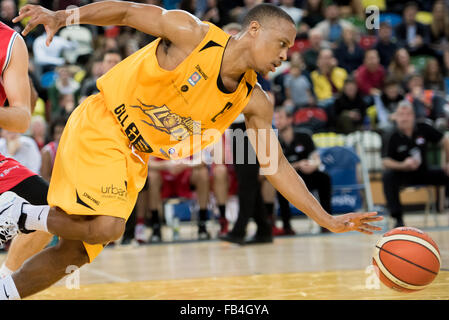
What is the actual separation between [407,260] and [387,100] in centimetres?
841

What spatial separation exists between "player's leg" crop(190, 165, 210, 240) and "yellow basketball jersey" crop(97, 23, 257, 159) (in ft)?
17.2

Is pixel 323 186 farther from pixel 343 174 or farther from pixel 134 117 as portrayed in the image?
pixel 134 117

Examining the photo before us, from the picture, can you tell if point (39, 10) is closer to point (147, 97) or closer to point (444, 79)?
point (147, 97)

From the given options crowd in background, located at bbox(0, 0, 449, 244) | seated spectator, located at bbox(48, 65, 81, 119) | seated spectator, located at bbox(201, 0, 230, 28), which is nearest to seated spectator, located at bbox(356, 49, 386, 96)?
crowd in background, located at bbox(0, 0, 449, 244)

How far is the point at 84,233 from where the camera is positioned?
341 centimetres

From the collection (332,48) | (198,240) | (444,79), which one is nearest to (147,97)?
(198,240)

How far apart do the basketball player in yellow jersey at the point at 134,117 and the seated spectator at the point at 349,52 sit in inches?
379

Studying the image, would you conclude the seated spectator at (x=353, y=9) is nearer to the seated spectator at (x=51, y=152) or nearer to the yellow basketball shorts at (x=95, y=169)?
the seated spectator at (x=51, y=152)

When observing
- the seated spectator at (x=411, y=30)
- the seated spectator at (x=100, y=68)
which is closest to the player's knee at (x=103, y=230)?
the seated spectator at (x=100, y=68)

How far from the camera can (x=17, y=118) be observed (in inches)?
122

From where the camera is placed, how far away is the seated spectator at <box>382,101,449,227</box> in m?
8.88

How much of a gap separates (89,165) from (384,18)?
509 inches

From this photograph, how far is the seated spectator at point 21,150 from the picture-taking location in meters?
8.14

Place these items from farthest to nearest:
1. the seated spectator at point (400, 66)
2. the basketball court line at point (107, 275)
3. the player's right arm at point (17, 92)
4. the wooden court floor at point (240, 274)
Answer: the seated spectator at point (400, 66), the basketball court line at point (107, 275), the wooden court floor at point (240, 274), the player's right arm at point (17, 92)
